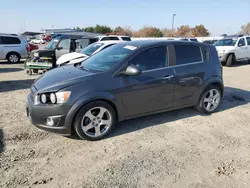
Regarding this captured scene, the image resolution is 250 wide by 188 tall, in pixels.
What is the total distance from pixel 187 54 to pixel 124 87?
1.69 m

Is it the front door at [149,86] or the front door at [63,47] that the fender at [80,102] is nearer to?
the front door at [149,86]

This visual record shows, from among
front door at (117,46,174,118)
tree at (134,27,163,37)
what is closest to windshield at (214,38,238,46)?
front door at (117,46,174,118)

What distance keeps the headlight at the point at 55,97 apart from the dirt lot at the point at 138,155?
70cm

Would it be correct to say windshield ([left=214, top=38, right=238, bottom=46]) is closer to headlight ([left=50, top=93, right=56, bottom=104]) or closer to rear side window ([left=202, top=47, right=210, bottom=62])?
rear side window ([left=202, top=47, right=210, bottom=62])

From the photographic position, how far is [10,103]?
5715 millimetres

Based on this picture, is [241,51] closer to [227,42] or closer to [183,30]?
[227,42]

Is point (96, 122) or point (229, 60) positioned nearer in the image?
point (96, 122)

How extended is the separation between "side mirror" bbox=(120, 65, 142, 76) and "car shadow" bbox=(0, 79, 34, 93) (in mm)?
4846

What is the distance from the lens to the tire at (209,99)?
495 cm

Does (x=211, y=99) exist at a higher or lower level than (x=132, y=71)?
lower

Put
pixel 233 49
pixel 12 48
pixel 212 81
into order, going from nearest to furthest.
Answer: pixel 212 81 < pixel 233 49 < pixel 12 48

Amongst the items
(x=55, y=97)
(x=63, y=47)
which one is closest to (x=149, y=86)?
(x=55, y=97)

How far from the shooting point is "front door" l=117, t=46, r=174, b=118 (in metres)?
3.95

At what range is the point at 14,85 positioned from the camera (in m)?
7.81
